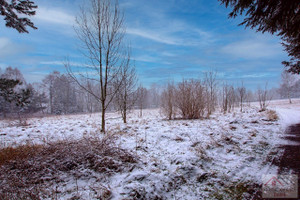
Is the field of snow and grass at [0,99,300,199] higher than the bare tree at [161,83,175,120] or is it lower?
lower

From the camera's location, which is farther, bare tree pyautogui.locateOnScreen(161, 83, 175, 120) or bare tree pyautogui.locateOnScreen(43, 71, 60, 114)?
bare tree pyautogui.locateOnScreen(43, 71, 60, 114)

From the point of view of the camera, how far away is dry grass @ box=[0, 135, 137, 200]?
7.59 feet

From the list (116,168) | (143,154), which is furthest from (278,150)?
(116,168)

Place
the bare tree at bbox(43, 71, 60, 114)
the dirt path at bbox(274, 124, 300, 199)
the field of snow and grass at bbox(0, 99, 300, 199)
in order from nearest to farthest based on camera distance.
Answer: the field of snow and grass at bbox(0, 99, 300, 199), the dirt path at bbox(274, 124, 300, 199), the bare tree at bbox(43, 71, 60, 114)

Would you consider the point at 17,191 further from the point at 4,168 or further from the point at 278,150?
the point at 278,150

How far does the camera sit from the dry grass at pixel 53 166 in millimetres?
2313

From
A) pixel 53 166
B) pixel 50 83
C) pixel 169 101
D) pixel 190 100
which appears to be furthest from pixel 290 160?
pixel 50 83

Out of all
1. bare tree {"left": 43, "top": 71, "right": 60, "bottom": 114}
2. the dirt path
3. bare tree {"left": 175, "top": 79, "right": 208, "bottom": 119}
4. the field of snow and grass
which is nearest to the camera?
the field of snow and grass

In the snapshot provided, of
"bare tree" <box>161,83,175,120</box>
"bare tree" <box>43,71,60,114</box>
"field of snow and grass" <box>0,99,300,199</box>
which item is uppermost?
"bare tree" <box>43,71,60,114</box>

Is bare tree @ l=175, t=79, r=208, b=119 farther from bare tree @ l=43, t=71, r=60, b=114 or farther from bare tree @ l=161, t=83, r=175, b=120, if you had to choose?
bare tree @ l=43, t=71, r=60, b=114

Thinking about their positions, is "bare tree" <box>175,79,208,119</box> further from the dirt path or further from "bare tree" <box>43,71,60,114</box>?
"bare tree" <box>43,71,60,114</box>

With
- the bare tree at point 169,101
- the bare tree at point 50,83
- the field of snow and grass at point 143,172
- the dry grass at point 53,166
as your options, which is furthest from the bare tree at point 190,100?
the bare tree at point 50,83

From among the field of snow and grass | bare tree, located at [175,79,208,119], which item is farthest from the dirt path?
bare tree, located at [175,79,208,119]

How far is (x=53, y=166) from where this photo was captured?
2957 mm
